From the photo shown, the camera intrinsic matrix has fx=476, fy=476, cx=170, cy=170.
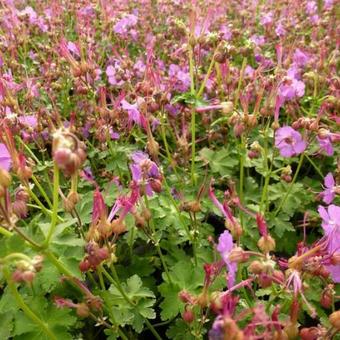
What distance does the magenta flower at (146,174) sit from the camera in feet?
5.15

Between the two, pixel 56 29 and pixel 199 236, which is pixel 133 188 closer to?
pixel 199 236

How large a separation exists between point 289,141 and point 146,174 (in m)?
0.66

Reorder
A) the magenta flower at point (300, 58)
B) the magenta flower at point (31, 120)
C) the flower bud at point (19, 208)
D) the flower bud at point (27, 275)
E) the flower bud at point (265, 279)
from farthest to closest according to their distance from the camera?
the magenta flower at point (300, 58) < the magenta flower at point (31, 120) < the flower bud at point (19, 208) < the flower bud at point (265, 279) < the flower bud at point (27, 275)

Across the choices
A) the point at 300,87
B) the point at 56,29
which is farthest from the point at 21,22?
the point at 300,87

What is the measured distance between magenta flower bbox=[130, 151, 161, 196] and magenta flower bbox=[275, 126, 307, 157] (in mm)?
571

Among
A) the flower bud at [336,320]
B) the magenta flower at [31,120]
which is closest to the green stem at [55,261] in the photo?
the flower bud at [336,320]

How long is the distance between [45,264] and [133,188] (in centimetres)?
40

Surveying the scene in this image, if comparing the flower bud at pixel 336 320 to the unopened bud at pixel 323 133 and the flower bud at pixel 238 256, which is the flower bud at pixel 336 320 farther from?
the unopened bud at pixel 323 133

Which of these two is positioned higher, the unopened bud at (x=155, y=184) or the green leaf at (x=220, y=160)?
the unopened bud at (x=155, y=184)

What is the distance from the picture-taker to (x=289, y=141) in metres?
1.92

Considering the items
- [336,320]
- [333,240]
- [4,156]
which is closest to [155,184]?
[4,156]

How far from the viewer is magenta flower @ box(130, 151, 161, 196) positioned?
1.57m

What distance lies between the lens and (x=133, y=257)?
196 cm

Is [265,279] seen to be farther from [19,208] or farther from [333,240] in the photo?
[19,208]
